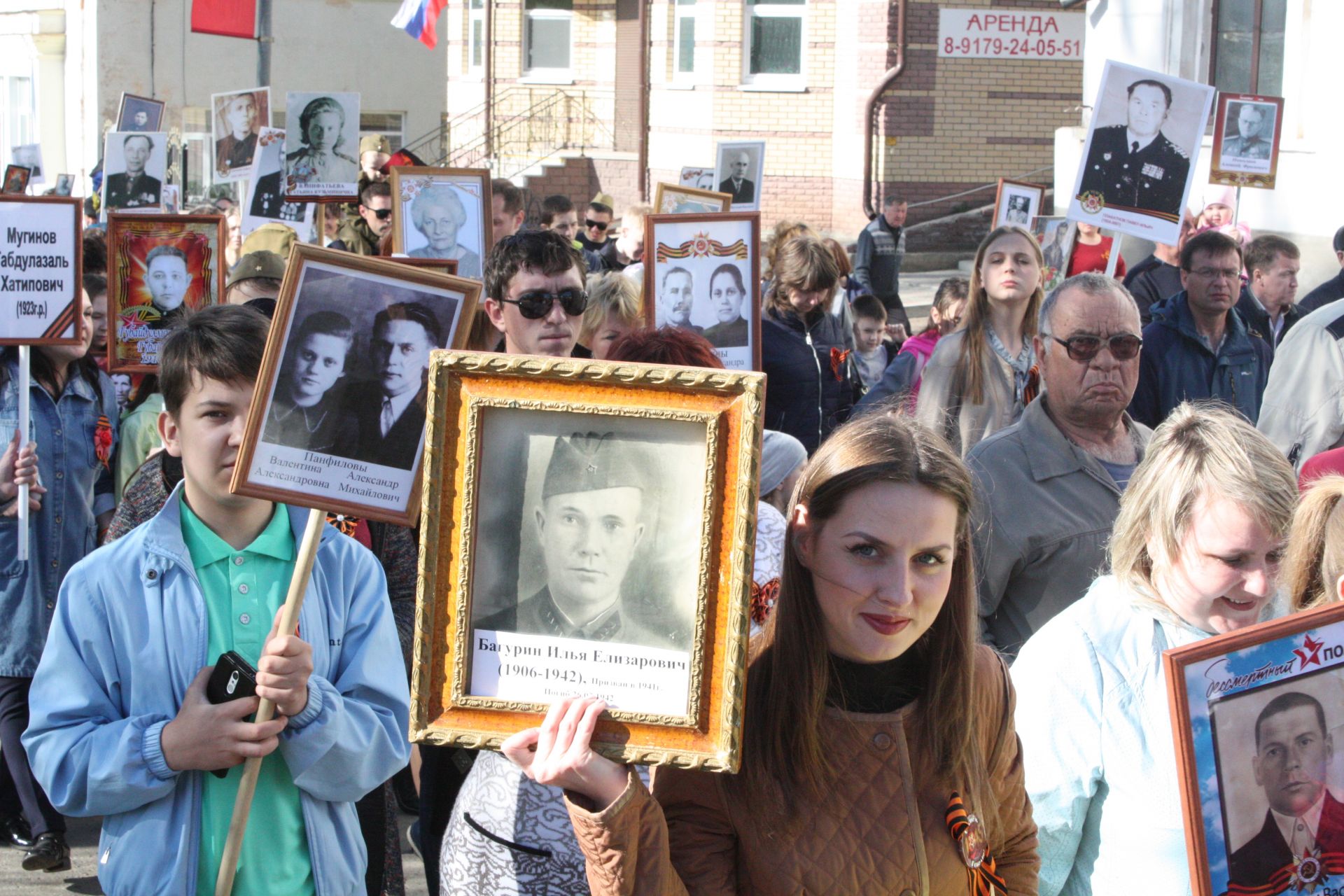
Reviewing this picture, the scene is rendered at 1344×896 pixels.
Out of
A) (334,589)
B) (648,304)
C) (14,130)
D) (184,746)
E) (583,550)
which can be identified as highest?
(14,130)

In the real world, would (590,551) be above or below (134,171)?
below

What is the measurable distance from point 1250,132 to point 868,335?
3.10 m

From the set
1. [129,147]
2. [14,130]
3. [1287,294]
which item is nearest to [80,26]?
[14,130]

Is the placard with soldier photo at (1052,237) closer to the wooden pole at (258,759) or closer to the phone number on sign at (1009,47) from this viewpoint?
the wooden pole at (258,759)

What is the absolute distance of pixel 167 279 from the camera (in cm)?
577

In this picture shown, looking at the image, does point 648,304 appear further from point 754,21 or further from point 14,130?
point 14,130

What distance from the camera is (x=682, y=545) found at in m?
1.92

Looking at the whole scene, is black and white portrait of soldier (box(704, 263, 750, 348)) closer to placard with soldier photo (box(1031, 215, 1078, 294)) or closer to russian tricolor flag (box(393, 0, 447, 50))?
placard with soldier photo (box(1031, 215, 1078, 294))

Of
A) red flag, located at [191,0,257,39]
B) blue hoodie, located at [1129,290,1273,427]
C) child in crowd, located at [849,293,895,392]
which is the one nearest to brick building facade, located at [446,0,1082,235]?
red flag, located at [191,0,257,39]

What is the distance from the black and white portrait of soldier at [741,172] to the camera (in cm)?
1108

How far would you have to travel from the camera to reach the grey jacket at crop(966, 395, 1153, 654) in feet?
12.0

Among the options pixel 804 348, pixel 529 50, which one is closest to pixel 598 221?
pixel 804 348

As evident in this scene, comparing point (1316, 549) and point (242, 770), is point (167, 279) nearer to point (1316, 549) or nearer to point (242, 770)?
point (242, 770)

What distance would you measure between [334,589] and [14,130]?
108 feet
